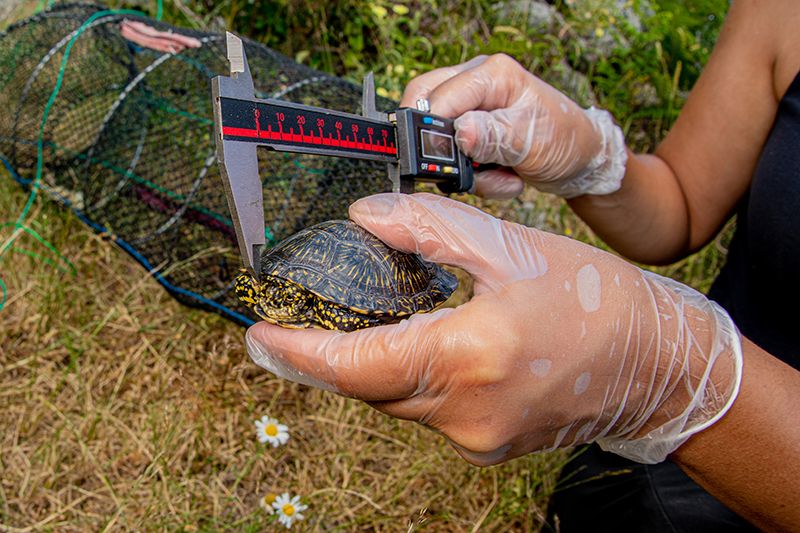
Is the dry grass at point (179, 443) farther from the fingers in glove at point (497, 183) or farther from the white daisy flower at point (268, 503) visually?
the fingers in glove at point (497, 183)

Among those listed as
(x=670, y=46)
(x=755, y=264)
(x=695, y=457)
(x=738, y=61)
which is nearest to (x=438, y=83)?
(x=738, y=61)

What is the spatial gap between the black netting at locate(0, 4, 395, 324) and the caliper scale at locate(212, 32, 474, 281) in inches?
31.0

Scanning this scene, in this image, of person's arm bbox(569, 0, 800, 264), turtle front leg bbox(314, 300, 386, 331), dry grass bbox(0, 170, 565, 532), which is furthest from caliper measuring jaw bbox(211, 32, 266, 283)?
person's arm bbox(569, 0, 800, 264)

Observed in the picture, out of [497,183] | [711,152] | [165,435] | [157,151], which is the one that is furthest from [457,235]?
[157,151]

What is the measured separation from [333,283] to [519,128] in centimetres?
103

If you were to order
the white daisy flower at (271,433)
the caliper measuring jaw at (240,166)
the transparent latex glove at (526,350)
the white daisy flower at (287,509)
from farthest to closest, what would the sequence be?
the white daisy flower at (271,433)
the white daisy flower at (287,509)
the transparent latex glove at (526,350)
the caliper measuring jaw at (240,166)

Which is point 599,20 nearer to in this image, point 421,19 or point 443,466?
point 421,19

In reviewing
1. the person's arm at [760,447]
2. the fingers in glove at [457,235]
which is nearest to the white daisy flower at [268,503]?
the fingers in glove at [457,235]

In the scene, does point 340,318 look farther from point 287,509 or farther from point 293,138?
point 287,509

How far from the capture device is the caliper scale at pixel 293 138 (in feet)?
3.63

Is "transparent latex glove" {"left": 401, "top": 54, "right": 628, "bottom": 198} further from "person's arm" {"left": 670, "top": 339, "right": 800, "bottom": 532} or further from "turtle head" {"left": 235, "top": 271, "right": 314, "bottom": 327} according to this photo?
"person's arm" {"left": 670, "top": 339, "right": 800, "bottom": 532}

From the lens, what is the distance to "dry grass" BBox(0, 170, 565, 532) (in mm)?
1843

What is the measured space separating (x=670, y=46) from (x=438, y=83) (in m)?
2.53

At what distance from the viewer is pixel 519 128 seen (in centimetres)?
191
